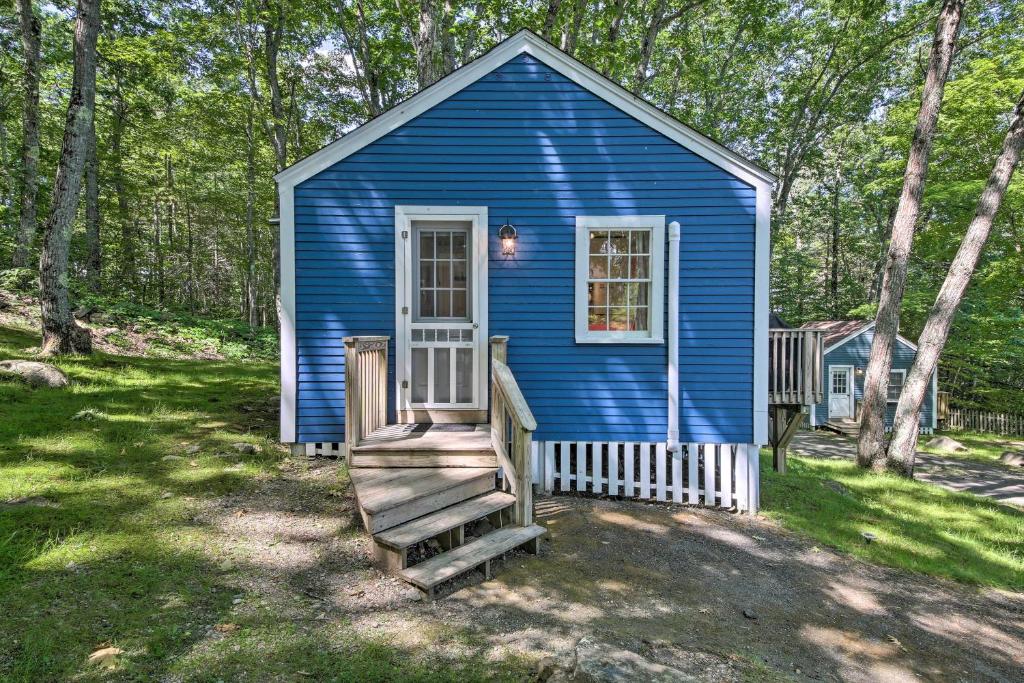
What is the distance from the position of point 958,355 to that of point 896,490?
15697 mm

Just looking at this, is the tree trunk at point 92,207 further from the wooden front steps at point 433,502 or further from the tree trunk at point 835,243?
the tree trunk at point 835,243

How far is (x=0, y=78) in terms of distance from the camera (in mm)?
10844

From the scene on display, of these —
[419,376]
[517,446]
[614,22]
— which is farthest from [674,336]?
[614,22]

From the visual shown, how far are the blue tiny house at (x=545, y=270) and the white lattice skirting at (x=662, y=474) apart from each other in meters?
0.02

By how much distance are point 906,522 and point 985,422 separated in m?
18.1

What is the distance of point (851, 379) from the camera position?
723 inches

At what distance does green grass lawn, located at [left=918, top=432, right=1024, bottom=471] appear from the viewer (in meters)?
14.2

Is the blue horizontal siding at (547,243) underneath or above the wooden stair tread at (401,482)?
above

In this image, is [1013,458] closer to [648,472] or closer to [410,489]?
[648,472]

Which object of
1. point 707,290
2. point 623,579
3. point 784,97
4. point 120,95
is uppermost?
point 784,97

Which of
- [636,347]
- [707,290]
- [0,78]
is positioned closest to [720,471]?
[636,347]

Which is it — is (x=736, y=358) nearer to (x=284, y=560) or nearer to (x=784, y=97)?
(x=284, y=560)

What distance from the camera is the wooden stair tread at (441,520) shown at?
3.58 m

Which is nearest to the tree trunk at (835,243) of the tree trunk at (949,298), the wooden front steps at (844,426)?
the wooden front steps at (844,426)
